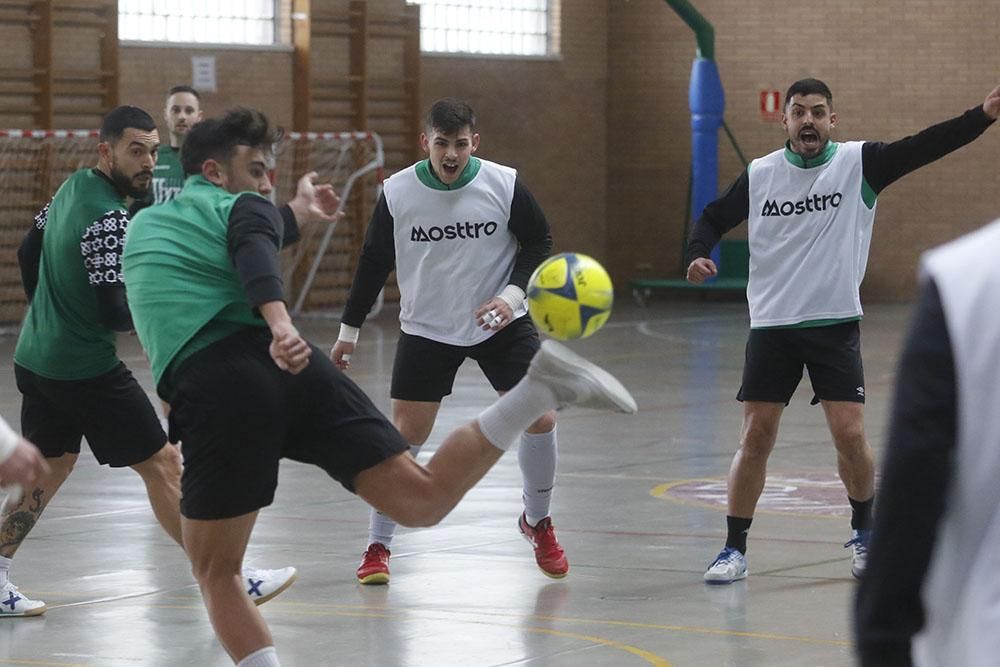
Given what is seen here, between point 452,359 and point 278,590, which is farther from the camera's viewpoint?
point 452,359

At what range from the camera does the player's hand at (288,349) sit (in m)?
4.41

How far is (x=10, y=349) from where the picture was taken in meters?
18.0

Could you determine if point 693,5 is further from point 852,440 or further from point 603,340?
point 852,440

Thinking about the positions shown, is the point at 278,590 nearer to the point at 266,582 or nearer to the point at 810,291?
the point at 266,582

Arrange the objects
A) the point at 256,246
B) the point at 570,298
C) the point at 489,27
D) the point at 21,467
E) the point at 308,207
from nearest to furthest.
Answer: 1. the point at 21,467
2. the point at 256,246
3. the point at 308,207
4. the point at 570,298
5. the point at 489,27

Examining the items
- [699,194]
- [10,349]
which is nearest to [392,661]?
[10,349]

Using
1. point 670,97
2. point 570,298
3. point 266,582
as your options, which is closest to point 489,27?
point 670,97

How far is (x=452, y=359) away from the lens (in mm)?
7168

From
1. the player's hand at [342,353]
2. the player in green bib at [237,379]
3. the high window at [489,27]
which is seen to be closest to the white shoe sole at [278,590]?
the player's hand at [342,353]

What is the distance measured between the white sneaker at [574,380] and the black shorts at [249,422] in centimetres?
55

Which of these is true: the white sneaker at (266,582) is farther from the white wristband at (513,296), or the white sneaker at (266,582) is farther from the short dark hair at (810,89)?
the short dark hair at (810,89)

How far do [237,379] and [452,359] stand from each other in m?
2.62

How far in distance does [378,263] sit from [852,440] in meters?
2.04

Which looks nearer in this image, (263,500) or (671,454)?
(263,500)
